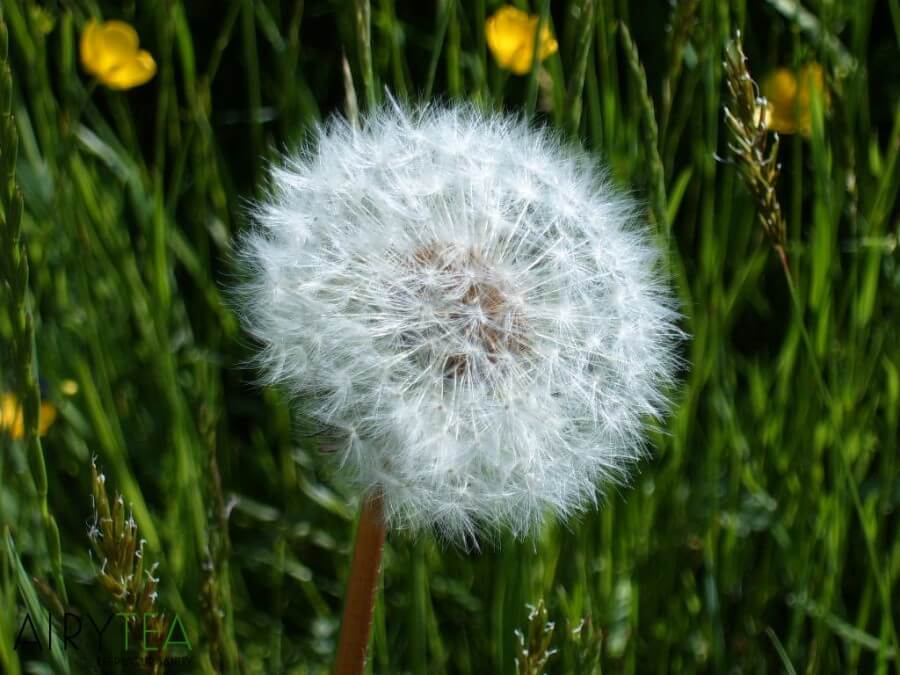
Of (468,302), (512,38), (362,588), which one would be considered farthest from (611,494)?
(512,38)

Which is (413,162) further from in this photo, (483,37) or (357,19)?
(483,37)

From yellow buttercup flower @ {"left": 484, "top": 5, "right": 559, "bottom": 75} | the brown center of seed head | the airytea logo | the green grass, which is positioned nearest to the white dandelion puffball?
the brown center of seed head

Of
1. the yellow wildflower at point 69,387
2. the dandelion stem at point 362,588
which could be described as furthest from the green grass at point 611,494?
→ the dandelion stem at point 362,588

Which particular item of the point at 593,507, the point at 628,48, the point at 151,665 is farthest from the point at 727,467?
the point at 151,665

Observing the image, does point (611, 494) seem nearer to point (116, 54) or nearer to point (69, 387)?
point (69, 387)

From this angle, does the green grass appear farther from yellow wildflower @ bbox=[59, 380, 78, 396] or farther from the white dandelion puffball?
the white dandelion puffball

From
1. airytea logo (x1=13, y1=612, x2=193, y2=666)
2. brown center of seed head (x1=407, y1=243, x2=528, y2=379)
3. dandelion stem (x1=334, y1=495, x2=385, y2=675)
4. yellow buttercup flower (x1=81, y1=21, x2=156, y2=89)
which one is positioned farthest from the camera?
yellow buttercup flower (x1=81, y1=21, x2=156, y2=89)

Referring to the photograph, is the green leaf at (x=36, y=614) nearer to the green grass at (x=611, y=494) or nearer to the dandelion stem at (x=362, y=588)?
the green grass at (x=611, y=494)
